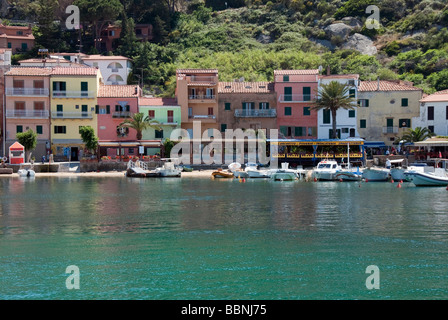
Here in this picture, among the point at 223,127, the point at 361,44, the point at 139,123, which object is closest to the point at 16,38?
the point at 139,123

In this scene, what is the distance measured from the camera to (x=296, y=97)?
7638 centimetres

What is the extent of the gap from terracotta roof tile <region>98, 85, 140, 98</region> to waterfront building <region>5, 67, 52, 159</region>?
6.08 metres

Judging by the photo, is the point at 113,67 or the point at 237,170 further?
the point at 113,67

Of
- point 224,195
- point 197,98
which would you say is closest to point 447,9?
point 197,98

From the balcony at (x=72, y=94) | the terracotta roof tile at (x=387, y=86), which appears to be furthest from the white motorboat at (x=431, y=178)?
the balcony at (x=72, y=94)

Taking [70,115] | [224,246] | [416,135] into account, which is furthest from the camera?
[70,115]

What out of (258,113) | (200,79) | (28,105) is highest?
(200,79)

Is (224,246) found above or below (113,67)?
below

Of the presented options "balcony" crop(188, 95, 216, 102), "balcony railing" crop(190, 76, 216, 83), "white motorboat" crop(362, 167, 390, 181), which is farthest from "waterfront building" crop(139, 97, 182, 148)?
"white motorboat" crop(362, 167, 390, 181)

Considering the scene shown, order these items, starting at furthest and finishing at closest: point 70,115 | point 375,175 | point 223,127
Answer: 1. point 223,127
2. point 70,115
3. point 375,175

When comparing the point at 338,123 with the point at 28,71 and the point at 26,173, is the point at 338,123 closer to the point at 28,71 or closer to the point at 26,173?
the point at 26,173

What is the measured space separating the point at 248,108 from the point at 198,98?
19.0ft

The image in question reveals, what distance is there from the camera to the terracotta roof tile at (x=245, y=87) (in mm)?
76938
